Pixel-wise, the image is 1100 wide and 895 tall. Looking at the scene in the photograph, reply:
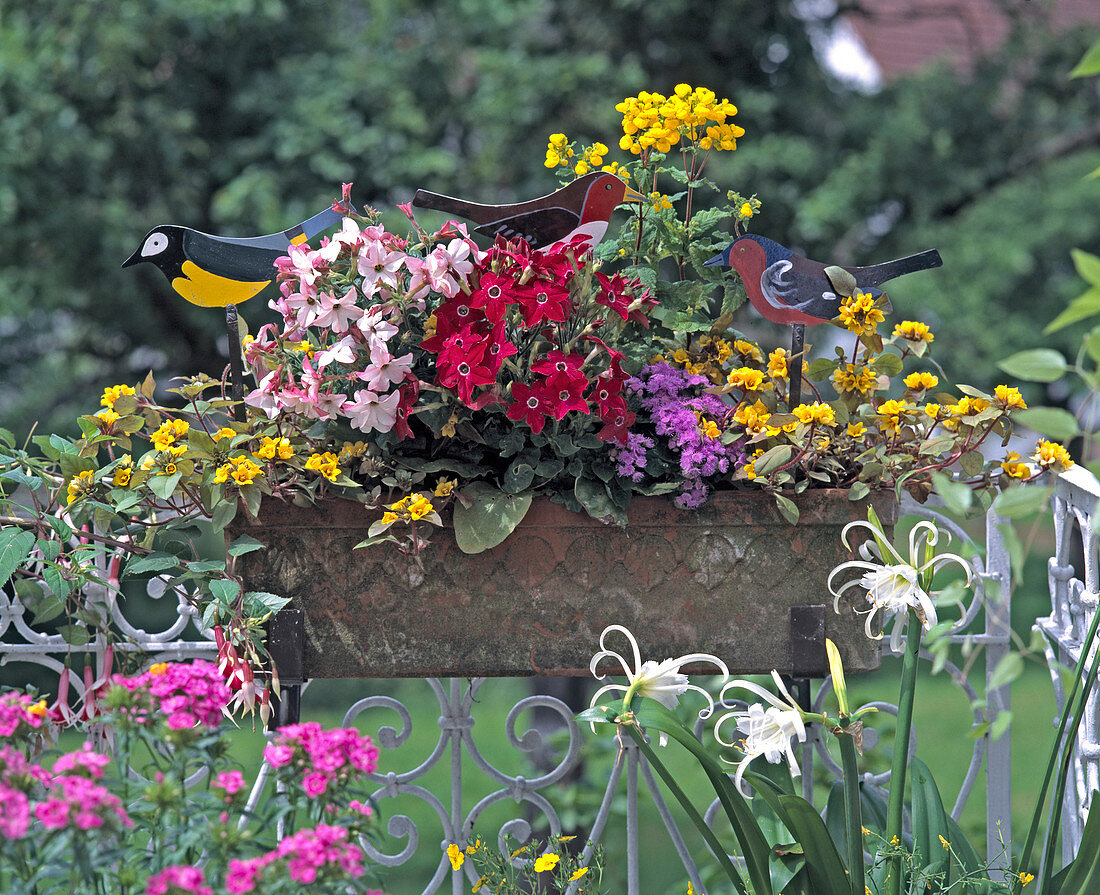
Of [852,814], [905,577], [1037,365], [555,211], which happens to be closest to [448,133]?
[555,211]

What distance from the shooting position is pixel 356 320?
1297 millimetres

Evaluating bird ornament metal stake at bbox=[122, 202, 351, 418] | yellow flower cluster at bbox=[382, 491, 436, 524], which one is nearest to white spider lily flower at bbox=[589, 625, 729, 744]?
yellow flower cluster at bbox=[382, 491, 436, 524]

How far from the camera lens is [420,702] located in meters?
5.67

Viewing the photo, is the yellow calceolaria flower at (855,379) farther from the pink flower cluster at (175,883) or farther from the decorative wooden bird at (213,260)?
the pink flower cluster at (175,883)

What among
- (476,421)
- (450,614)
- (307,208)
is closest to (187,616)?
(450,614)

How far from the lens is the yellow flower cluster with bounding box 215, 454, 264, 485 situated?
1256mm

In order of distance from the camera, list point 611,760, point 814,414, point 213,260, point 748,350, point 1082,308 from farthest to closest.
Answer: point 611,760
point 748,350
point 213,260
point 814,414
point 1082,308

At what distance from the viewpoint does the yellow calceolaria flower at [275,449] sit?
1270mm

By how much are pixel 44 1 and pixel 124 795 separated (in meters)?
3.48

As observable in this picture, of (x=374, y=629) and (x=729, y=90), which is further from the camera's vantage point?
(x=729, y=90)

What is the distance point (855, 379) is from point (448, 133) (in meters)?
2.68

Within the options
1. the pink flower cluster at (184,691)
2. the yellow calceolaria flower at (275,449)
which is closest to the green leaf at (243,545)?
the yellow calceolaria flower at (275,449)

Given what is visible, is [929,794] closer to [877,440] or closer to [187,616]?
[877,440]

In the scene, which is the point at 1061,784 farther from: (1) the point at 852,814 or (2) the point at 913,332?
(2) the point at 913,332
